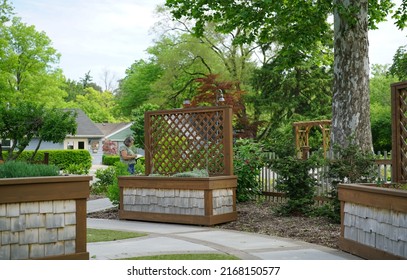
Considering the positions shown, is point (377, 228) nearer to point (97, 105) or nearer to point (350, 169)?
point (350, 169)

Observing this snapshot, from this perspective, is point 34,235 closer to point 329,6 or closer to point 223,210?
point 223,210

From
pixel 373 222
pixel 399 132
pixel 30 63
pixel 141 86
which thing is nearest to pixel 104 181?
pixel 399 132

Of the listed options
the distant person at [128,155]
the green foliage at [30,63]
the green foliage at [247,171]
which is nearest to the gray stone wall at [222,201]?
the green foliage at [247,171]

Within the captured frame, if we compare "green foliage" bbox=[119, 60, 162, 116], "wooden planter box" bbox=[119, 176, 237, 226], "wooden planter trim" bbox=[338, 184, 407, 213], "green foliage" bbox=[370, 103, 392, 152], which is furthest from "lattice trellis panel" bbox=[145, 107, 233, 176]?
"green foliage" bbox=[119, 60, 162, 116]

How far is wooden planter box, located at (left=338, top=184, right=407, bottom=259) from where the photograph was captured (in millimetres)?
4879

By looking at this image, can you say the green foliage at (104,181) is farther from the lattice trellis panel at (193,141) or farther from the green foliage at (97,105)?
the green foliage at (97,105)

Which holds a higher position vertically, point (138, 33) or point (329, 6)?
point (138, 33)

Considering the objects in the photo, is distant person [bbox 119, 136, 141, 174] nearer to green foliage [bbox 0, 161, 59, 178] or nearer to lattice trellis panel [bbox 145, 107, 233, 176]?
lattice trellis panel [bbox 145, 107, 233, 176]

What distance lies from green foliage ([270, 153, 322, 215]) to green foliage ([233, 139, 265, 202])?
1615mm

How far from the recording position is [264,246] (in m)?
6.32

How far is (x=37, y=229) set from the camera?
4.92 m

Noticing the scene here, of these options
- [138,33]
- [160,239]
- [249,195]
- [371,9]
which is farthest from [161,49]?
[160,239]

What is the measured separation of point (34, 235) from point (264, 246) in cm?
266

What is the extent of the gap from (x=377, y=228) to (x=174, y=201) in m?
4.05
